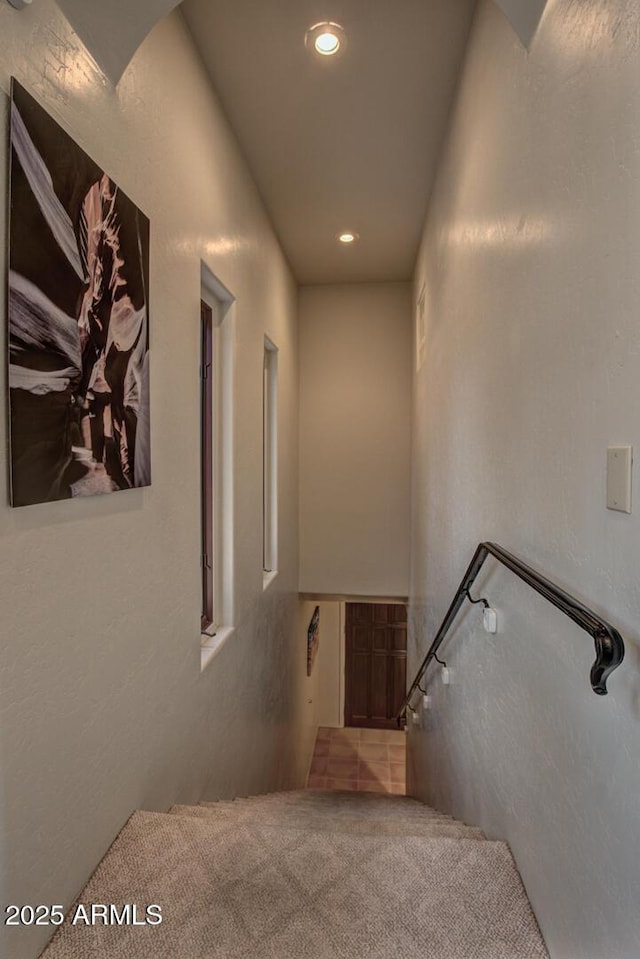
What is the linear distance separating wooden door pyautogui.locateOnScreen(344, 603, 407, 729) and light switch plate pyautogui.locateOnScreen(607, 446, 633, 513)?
6622mm

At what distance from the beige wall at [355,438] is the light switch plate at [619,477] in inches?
154

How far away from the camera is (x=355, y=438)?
473 cm

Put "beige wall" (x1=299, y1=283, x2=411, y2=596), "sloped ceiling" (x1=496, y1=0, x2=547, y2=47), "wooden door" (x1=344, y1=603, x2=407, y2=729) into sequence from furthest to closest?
"wooden door" (x1=344, y1=603, x2=407, y2=729), "beige wall" (x1=299, y1=283, x2=411, y2=596), "sloped ceiling" (x1=496, y1=0, x2=547, y2=47)

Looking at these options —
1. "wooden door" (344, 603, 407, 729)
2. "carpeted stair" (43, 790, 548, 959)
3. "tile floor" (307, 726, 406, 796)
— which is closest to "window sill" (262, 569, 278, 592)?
"carpeted stair" (43, 790, 548, 959)

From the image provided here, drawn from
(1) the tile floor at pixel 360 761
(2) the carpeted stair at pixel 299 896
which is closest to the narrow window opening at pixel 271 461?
(2) the carpeted stair at pixel 299 896

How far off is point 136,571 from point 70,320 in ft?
2.29

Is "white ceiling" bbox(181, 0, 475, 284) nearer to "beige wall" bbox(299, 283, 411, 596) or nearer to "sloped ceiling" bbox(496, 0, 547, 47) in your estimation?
"sloped ceiling" bbox(496, 0, 547, 47)

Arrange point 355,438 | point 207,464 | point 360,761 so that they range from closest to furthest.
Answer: point 207,464 < point 355,438 < point 360,761

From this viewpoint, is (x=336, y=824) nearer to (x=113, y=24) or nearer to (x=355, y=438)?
(x=113, y=24)

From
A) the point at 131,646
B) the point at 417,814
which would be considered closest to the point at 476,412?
the point at 131,646

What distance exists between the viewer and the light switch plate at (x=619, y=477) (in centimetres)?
74

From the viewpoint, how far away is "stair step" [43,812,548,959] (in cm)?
102

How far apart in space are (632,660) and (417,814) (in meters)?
2.50

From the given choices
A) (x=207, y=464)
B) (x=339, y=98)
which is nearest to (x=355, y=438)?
(x=207, y=464)
